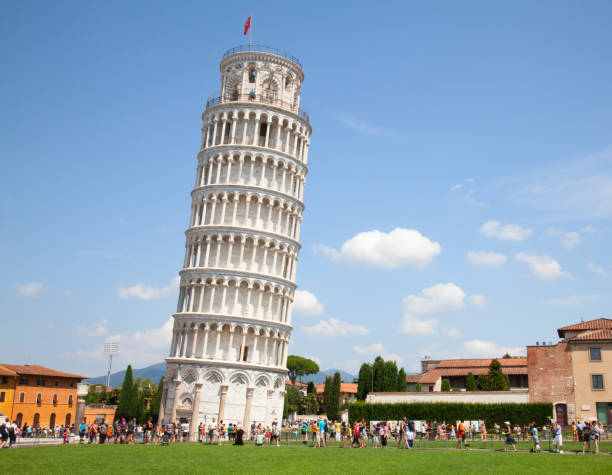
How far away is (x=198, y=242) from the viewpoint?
5881cm

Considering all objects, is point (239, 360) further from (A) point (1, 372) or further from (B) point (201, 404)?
(A) point (1, 372)

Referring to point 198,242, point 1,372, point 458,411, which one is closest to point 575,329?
point 458,411

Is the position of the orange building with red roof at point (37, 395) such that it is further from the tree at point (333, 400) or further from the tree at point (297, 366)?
the tree at point (297, 366)

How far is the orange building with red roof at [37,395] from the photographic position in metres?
74.8

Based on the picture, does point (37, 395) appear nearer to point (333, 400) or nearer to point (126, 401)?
point (126, 401)

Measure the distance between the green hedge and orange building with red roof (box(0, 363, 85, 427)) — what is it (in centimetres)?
4530

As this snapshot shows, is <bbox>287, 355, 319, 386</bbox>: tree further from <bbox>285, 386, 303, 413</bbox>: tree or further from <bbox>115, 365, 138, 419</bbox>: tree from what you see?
<bbox>115, 365, 138, 419</bbox>: tree

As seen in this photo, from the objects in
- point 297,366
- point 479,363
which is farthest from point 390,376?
point 297,366

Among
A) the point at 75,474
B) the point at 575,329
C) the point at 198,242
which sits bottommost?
the point at 75,474

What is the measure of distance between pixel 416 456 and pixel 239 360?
31.2 m

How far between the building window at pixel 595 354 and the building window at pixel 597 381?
4.82ft

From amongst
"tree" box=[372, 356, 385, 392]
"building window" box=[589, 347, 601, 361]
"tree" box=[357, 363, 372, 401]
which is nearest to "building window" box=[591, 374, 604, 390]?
"building window" box=[589, 347, 601, 361]

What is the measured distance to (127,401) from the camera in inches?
3287

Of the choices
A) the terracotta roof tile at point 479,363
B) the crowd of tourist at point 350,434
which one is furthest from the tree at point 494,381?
the terracotta roof tile at point 479,363
